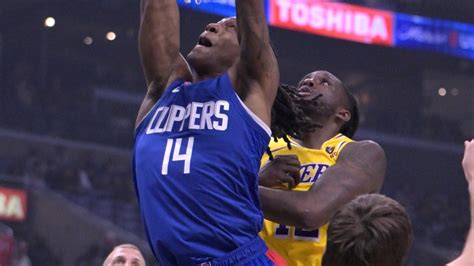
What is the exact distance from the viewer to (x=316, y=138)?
4.54 metres

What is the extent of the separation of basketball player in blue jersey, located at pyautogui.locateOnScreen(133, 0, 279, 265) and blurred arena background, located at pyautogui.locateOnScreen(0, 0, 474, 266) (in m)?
13.1

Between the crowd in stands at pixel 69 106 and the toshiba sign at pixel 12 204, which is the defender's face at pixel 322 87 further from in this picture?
the crowd in stands at pixel 69 106

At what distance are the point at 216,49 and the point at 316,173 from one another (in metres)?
0.98

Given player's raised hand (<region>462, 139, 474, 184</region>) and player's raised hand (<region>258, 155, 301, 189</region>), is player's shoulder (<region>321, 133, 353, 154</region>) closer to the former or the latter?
player's raised hand (<region>258, 155, 301, 189</region>)

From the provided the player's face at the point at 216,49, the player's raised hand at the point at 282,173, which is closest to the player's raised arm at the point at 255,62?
the player's face at the point at 216,49

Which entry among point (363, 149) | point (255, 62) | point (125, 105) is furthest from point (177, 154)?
point (125, 105)

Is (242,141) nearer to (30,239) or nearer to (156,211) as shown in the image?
(156,211)

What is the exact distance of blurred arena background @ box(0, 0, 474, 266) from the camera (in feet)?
63.3

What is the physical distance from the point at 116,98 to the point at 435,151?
9565 millimetres

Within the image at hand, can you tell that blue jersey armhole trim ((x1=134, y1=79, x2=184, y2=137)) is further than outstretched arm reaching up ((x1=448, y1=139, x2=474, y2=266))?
Yes

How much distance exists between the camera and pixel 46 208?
19203 millimetres

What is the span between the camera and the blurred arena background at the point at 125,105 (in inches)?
759

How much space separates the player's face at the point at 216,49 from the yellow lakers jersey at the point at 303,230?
83 centimetres

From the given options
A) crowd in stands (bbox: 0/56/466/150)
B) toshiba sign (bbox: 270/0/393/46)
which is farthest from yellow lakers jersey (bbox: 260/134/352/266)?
toshiba sign (bbox: 270/0/393/46)
